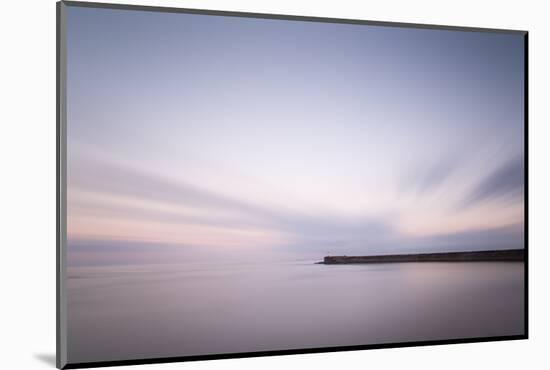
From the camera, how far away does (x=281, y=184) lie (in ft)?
18.4

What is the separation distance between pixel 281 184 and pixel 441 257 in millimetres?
1262

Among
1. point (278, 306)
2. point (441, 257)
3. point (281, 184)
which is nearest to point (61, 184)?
point (281, 184)

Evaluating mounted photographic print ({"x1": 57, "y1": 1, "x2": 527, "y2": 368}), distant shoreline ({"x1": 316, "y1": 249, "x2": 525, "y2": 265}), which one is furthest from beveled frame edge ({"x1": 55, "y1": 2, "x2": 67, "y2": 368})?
distant shoreline ({"x1": 316, "y1": 249, "x2": 525, "y2": 265})

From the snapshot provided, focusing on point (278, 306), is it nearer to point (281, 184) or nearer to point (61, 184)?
point (281, 184)

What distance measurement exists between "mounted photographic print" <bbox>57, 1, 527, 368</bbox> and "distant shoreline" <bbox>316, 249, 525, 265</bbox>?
1cm

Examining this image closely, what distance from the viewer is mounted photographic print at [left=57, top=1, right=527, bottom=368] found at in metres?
5.18

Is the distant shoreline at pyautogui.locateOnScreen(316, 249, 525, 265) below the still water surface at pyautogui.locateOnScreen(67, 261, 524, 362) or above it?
above

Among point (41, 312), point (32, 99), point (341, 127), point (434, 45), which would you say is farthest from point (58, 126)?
point (434, 45)

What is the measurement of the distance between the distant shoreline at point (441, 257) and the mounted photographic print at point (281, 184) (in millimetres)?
10

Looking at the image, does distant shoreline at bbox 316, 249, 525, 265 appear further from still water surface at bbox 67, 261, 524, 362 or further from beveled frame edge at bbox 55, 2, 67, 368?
beveled frame edge at bbox 55, 2, 67, 368

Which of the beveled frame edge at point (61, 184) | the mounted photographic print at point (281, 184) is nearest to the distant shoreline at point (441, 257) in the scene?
the mounted photographic print at point (281, 184)

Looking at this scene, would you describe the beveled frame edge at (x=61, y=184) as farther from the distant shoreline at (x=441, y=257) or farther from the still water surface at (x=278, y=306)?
the distant shoreline at (x=441, y=257)

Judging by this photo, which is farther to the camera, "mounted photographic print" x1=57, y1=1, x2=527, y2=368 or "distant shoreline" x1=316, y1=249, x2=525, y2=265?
"distant shoreline" x1=316, y1=249, x2=525, y2=265

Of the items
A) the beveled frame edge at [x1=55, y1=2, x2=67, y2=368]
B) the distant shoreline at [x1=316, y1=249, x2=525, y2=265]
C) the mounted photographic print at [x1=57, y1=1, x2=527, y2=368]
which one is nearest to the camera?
the beveled frame edge at [x1=55, y1=2, x2=67, y2=368]
